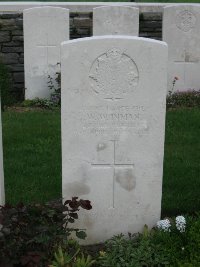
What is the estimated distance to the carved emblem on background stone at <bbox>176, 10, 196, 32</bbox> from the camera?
8273mm

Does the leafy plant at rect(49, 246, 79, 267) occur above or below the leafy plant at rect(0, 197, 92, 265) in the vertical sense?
below

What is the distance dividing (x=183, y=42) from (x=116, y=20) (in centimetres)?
111

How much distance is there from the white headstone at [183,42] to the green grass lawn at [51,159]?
1.15 metres

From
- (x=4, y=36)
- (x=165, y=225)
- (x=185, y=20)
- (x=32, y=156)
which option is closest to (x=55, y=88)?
(x=4, y=36)

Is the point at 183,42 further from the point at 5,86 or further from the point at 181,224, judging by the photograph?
the point at 181,224

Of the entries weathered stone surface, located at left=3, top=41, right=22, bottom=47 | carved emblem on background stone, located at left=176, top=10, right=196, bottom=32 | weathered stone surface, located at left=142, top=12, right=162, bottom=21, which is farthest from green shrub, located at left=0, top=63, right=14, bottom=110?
carved emblem on background stone, located at left=176, top=10, right=196, bottom=32

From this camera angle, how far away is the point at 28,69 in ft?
26.9

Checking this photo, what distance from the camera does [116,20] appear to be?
8.06 meters

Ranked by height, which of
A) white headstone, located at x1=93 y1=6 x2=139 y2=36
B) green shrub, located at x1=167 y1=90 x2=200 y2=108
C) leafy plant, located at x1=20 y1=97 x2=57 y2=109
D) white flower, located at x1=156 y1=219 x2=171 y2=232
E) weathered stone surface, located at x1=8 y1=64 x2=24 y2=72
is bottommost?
Answer: white flower, located at x1=156 y1=219 x2=171 y2=232

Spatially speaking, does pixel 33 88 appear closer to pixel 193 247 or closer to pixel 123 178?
pixel 123 178

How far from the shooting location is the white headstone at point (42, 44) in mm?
7883

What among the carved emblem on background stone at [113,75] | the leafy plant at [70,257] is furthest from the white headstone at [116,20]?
the leafy plant at [70,257]

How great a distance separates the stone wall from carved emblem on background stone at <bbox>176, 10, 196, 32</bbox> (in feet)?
2.83

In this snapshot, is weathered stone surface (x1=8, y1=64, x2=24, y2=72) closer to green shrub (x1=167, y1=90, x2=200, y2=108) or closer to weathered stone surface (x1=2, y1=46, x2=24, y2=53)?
weathered stone surface (x1=2, y1=46, x2=24, y2=53)
